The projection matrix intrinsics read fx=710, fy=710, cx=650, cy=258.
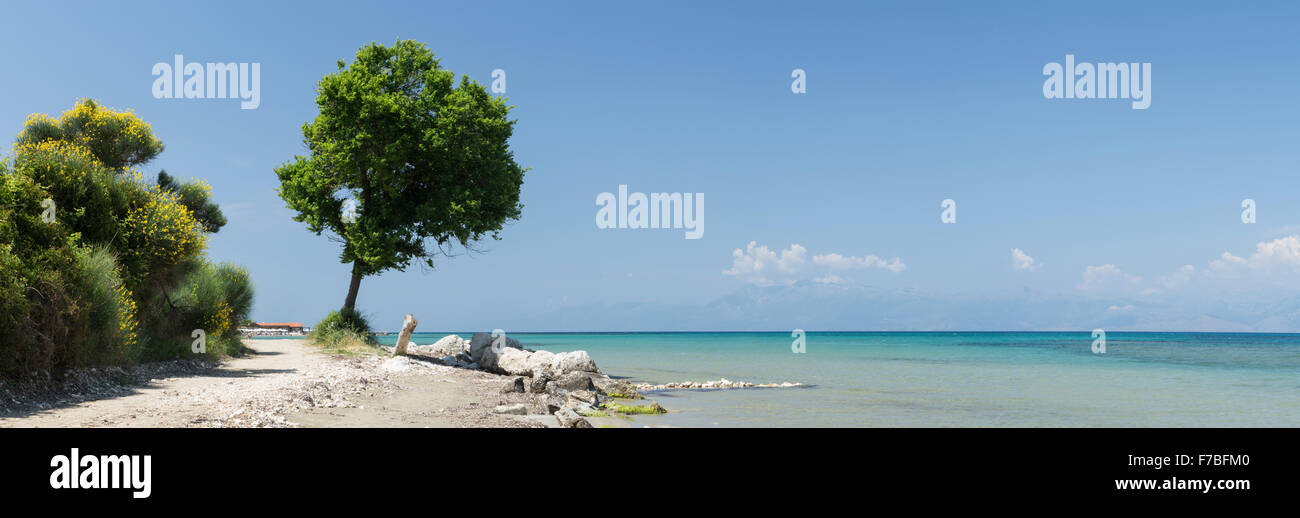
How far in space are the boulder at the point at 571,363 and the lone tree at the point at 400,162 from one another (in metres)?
5.90

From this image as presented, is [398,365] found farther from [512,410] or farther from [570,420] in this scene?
[570,420]

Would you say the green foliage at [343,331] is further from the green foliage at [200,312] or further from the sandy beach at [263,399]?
the sandy beach at [263,399]

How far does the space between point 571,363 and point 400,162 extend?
33.6 feet

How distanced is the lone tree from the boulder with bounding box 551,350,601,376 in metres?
5.90

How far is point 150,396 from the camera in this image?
1321 centimetres

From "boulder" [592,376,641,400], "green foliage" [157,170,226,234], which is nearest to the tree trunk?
"green foliage" [157,170,226,234]

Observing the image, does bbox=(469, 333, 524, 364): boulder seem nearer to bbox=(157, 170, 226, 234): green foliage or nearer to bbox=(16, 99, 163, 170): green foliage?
bbox=(157, 170, 226, 234): green foliage

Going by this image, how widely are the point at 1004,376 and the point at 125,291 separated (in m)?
33.1

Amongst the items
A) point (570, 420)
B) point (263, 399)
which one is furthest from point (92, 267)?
point (570, 420)

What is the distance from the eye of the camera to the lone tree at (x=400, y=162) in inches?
1030

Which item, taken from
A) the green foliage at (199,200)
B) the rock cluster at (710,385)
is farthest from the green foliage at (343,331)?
the rock cluster at (710,385)

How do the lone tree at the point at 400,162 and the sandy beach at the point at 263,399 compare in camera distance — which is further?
the lone tree at the point at 400,162

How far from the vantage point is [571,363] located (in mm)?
27359

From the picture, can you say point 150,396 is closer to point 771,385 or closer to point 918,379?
point 771,385
